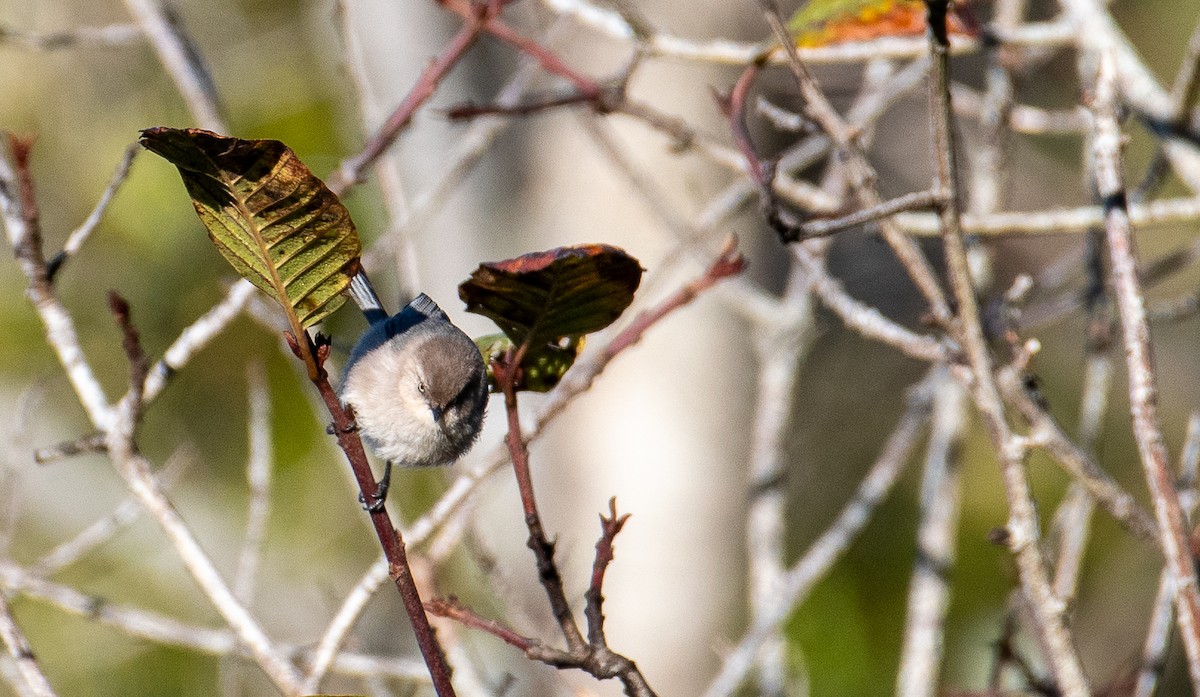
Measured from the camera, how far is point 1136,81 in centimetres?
185

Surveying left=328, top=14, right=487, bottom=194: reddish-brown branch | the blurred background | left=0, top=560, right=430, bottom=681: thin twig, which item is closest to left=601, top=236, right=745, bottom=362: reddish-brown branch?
left=328, top=14, right=487, bottom=194: reddish-brown branch

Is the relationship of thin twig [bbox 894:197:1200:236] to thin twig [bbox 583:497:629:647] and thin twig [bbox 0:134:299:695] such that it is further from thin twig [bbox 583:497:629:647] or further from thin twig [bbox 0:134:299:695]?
thin twig [bbox 0:134:299:695]

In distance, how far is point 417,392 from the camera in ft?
5.94

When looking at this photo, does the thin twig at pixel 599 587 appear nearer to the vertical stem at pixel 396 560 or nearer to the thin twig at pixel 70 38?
the vertical stem at pixel 396 560

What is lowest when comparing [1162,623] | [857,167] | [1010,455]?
[1162,623]

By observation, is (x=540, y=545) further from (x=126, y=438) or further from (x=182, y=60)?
(x=182, y=60)

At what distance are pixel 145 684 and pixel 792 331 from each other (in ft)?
10.5

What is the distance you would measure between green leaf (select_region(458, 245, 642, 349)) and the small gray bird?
0.64m

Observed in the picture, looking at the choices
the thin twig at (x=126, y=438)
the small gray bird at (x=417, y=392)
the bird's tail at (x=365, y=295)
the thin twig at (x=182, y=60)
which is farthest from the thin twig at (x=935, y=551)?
the thin twig at (x=182, y=60)

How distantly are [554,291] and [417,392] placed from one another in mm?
893

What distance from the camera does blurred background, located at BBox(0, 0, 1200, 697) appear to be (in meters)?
3.45

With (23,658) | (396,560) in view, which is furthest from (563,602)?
(23,658)

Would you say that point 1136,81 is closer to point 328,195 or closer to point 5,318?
point 328,195

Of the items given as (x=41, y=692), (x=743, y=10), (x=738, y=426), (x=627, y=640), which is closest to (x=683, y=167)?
(x=743, y=10)
